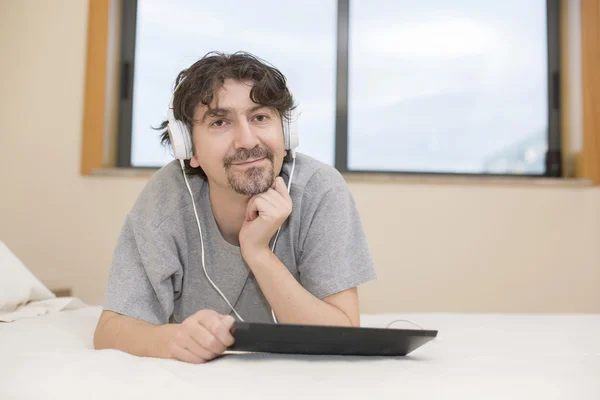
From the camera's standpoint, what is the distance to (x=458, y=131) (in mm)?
2900

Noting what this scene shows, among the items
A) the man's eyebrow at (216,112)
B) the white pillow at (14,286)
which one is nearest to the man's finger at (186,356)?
the man's eyebrow at (216,112)

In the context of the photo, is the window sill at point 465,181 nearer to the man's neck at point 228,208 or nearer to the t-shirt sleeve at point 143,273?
the man's neck at point 228,208

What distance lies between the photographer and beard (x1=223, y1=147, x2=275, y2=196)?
128 centimetres

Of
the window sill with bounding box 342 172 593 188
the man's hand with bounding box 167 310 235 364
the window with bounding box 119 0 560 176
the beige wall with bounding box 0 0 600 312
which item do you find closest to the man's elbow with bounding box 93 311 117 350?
the man's hand with bounding box 167 310 235 364

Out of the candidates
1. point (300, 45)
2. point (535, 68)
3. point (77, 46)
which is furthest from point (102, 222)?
point (535, 68)

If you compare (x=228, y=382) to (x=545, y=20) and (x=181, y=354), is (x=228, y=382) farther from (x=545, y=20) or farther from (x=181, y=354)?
(x=545, y=20)

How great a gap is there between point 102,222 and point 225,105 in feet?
5.02

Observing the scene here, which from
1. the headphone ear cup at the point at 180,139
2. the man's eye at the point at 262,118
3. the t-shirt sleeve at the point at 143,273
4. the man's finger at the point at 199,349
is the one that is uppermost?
the man's eye at the point at 262,118

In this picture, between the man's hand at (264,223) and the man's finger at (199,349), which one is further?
the man's hand at (264,223)

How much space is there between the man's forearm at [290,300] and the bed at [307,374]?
18 cm

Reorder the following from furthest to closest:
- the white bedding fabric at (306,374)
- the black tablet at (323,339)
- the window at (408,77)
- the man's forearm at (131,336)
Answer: the window at (408,77) < the man's forearm at (131,336) < the black tablet at (323,339) < the white bedding fabric at (306,374)

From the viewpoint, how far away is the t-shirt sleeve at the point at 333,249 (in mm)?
1242

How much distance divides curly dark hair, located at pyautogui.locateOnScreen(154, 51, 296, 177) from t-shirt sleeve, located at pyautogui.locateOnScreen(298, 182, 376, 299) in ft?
0.80

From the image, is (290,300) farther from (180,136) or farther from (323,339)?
(180,136)
